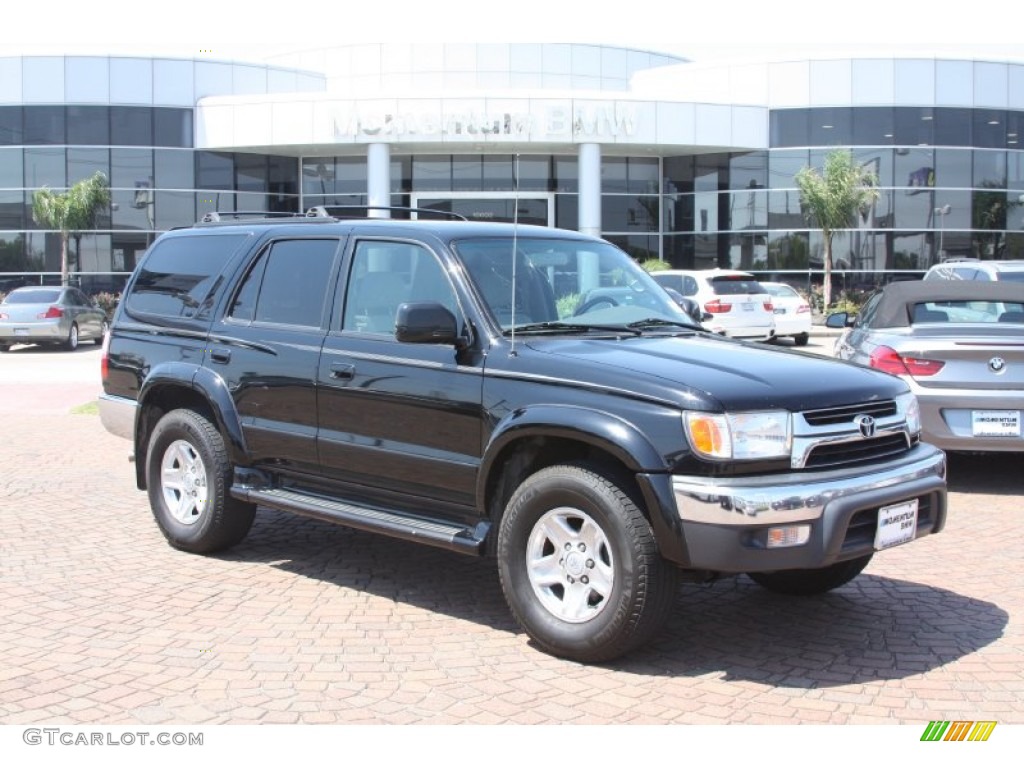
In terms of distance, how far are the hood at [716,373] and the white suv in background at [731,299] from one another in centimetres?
1753

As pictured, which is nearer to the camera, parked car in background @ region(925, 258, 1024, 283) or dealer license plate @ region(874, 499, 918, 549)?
dealer license plate @ region(874, 499, 918, 549)

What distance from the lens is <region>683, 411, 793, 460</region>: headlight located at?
4695 millimetres

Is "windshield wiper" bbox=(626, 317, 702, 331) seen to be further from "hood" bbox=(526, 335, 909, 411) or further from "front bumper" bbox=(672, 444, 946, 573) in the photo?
"front bumper" bbox=(672, 444, 946, 573)

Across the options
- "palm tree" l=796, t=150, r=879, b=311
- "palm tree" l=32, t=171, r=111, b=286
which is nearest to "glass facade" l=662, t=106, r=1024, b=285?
"palm tree" l=796, t=150, r=879, b=311

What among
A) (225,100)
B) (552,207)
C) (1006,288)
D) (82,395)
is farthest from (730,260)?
(1006,288)

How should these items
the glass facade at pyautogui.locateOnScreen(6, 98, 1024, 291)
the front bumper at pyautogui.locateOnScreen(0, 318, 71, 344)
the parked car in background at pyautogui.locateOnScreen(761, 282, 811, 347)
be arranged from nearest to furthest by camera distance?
the parked car in background at pyautogui.locateOnScreen(761, 282, 811, 347) → the front bumper at pyautogui.locateOnScreen(0, 318, 71, 344) → the glass facade at pyautogui.locateOnScreen(6, 98, 1024, 291)

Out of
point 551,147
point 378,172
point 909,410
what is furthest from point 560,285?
point 551,147

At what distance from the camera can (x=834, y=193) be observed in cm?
3631

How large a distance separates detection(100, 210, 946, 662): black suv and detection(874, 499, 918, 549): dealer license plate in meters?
0.01

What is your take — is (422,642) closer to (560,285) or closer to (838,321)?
(560,285)

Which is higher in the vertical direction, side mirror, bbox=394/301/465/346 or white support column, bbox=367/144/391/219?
white support column, bbox=367/144/391/219

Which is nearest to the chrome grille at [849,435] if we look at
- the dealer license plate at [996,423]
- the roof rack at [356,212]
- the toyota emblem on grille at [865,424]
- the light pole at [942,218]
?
the toyota emblem on grille at [865,424]

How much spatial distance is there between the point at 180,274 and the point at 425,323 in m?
2.80

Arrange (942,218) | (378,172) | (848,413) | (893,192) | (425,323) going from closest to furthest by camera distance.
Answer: (848,413) < (425,323) < (378,172) < (893,192) < (942,218)
